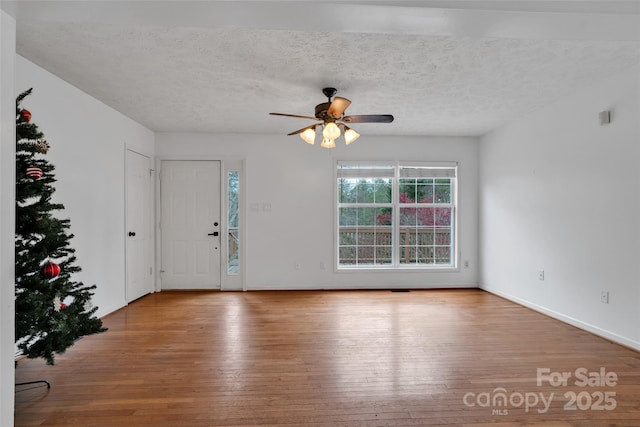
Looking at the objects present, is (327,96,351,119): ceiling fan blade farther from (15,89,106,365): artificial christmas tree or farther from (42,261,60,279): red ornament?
(42,261,60,279): red ornament

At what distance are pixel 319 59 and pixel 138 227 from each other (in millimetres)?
3530

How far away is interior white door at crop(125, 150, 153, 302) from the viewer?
4594 mm

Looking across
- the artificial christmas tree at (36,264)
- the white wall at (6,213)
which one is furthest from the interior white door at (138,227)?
the white wall at (6,213)

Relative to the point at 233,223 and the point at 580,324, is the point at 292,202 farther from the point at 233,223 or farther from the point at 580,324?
the point at 580,324

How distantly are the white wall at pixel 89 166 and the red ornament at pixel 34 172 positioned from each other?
1.27 meters

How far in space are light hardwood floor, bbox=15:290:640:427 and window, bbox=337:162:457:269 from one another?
163 centimetres

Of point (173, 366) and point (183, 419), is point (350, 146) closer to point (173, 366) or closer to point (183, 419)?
point (173, 366)

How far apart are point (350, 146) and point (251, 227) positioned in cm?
203

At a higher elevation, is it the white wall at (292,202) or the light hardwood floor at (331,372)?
the white wall at (292,202)

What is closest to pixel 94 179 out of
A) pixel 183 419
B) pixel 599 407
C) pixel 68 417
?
pixel 68 417

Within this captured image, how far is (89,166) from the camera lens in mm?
3727

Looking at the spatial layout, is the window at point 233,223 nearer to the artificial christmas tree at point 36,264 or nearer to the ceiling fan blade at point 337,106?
the ceiling fan blade at point 337,106

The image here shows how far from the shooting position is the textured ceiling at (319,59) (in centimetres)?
179

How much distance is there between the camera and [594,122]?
3.46m
